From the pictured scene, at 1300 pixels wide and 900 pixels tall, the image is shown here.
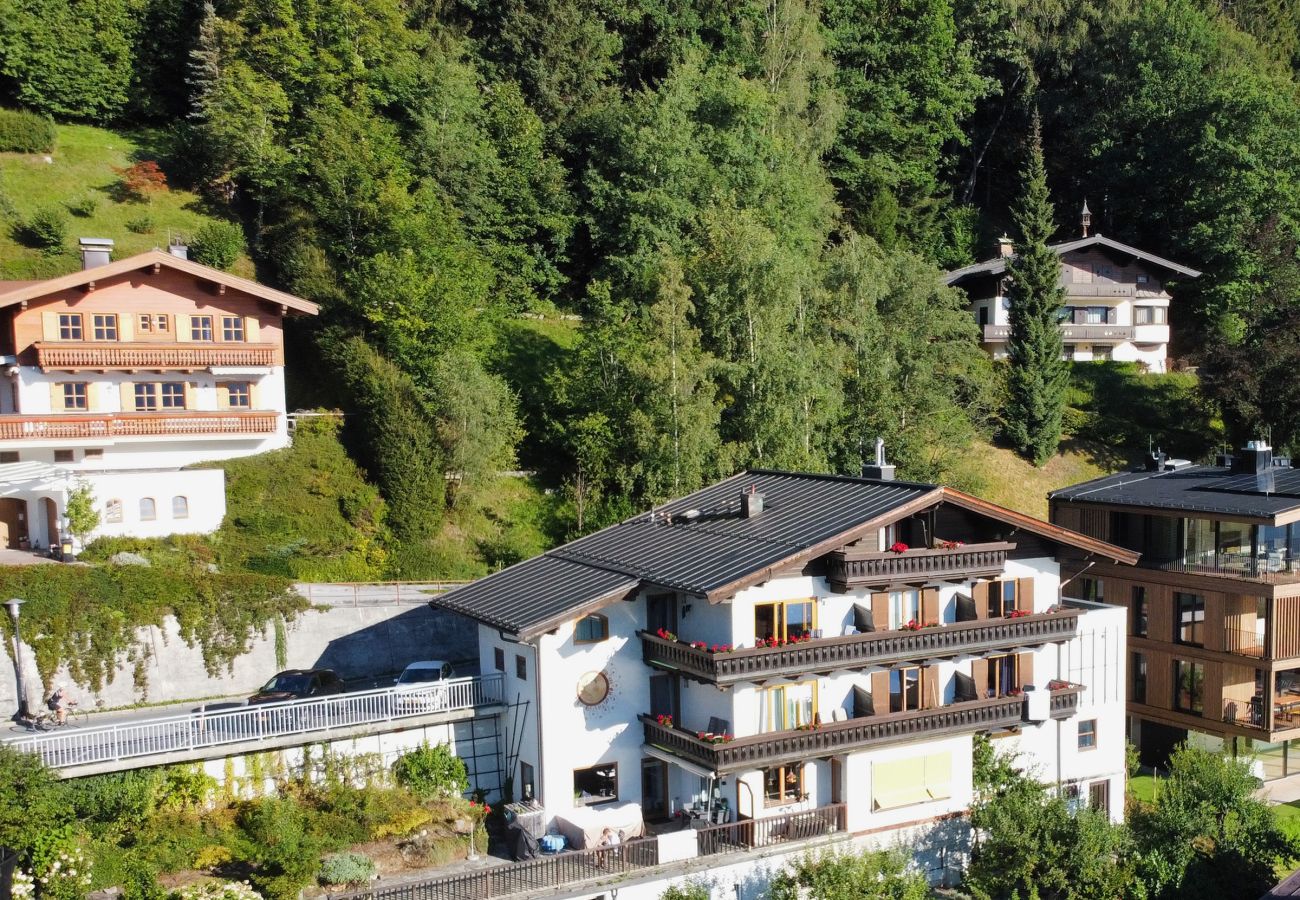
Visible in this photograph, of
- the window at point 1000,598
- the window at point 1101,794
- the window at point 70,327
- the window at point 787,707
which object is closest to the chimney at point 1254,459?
the window at point 1000,598

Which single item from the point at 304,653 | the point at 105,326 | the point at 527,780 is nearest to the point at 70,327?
the point at 105,326

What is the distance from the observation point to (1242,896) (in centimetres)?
2744

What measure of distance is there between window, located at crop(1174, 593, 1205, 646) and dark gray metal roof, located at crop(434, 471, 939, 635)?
1330 cm

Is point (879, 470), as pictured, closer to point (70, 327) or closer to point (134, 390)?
point (134, 390)

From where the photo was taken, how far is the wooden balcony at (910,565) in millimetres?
27875

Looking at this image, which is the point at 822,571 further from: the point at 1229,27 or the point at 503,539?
the point at 1229,27

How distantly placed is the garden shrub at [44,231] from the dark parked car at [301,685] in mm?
31778

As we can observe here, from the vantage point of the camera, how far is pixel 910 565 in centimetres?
2833

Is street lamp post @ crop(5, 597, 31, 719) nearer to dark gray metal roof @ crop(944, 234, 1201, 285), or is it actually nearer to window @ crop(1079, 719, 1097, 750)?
window @ crop(1079, 719, 1097, 750)

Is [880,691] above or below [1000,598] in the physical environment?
below

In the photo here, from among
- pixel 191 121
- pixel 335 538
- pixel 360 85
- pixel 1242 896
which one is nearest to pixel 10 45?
pixel 191 121

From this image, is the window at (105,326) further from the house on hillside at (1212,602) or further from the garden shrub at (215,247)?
the house on hillside at (1212,602)

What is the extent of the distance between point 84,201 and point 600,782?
44.6 metres

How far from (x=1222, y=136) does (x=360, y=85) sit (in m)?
49.6
